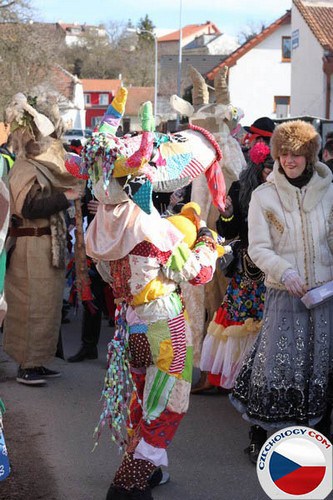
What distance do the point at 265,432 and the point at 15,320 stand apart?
2294 mm

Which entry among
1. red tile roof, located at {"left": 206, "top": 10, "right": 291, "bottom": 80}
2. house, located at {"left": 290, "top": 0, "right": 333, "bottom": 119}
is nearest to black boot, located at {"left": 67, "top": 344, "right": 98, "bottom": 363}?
house, located at {"left": 290, "top": 0, "right": 333, "bottom": 119}

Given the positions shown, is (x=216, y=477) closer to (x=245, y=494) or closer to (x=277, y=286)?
(x=245, y=494)

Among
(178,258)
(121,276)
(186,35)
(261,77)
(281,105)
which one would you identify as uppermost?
(186,35)

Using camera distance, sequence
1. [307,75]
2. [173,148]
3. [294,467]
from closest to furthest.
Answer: [294,467], [173,148], [307,75]

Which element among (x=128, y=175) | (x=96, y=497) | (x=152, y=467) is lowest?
(x=96, y=497)

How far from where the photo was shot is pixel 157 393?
12.5 feet

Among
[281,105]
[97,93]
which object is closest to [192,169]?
[281,105]

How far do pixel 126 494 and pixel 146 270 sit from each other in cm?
105

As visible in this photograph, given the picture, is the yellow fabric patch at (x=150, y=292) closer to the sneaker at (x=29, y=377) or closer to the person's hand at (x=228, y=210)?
the person's hand at (x=228, y=210)

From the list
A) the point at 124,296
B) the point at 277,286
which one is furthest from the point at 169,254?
the point at 277,286

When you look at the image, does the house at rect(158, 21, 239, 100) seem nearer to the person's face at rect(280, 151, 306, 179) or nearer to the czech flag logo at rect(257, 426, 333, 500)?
the person's face at rect(280, 151, 306, 179)

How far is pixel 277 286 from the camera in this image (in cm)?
444

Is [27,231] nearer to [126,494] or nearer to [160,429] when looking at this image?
[160,429]

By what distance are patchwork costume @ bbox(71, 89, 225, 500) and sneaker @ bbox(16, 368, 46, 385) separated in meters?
2.20
